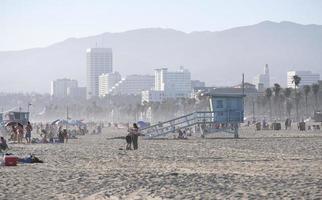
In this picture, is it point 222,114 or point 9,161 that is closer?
point 9,161

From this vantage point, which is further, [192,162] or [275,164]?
[192,162]

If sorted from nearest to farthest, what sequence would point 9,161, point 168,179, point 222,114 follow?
point 168,179 < point 9,161 < point 222,114

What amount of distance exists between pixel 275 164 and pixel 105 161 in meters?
5.39

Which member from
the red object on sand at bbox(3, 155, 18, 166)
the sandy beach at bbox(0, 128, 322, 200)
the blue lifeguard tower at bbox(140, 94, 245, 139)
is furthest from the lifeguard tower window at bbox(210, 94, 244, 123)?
the red object on sand at bbox(3, 155, 18, 166)

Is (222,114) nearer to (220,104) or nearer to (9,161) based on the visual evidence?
(220,104)

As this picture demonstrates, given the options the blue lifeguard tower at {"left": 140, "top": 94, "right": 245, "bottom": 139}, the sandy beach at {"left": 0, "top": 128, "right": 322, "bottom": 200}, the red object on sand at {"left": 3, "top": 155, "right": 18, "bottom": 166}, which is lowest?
the sandy beach at {"left": 0, "top": 128, "right": 322, "bottom": 200}

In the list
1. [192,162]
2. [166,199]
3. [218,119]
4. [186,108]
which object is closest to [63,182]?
[166,199]

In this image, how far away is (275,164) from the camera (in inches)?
687

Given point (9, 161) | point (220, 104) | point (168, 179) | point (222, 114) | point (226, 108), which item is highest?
point (220, 104)

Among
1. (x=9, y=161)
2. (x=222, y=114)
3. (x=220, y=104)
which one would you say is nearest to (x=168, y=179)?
(x=9, y=161)

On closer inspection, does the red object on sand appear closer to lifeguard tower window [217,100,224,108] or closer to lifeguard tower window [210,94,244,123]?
lifeguard tower window [210,94,244,123]

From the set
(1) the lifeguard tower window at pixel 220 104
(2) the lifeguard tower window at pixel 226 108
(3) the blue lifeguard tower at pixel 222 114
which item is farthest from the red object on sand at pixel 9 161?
(1) the lifeguard tower window at pixel 220 104

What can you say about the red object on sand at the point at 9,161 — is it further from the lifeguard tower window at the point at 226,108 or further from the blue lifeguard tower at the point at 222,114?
the lifeguard tower window at the point at 226,108

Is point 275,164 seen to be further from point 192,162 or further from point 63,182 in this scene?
point 63,182
